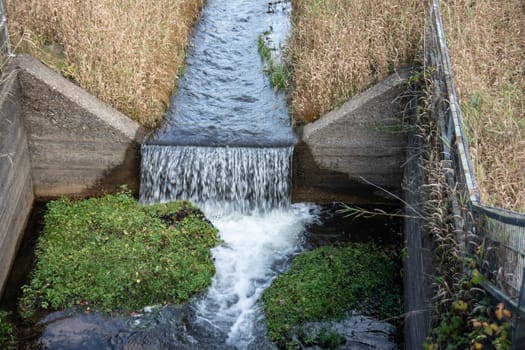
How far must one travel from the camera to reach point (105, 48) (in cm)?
978

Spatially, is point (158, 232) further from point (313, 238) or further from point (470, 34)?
point (470, 34)

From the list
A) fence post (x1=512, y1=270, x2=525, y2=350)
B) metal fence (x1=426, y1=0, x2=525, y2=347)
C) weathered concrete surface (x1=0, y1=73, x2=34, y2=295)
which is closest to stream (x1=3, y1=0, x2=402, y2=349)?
weathered concrete surface (x1=0, y1=73, x2=34, y2=295)

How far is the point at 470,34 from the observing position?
31.1ft

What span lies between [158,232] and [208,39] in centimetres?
583

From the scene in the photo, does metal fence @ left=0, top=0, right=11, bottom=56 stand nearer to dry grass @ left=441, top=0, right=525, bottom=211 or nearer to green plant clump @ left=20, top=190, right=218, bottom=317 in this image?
green plant clump @ left=20, top=190, right=218, bottom=317

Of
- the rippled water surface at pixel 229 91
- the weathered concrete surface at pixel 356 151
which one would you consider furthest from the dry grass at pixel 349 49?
the rippled water surface at pixel 229 91

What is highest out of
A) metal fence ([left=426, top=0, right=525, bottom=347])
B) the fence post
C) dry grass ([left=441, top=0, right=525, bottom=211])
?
dry grass ([left=441, top=0, right=525, bottom=211])

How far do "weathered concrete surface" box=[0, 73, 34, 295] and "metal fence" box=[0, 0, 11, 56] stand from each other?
517 mm

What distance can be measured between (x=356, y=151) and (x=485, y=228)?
4.57 m

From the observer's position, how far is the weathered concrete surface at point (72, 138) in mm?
8961

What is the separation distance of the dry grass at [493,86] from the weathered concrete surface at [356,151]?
3.39 ft

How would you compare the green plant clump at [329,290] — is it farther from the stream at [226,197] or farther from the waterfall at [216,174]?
the waterfall at [216,174]

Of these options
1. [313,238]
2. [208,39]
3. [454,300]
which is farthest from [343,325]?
[208,39]

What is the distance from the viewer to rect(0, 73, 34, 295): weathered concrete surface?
26.3 feet
